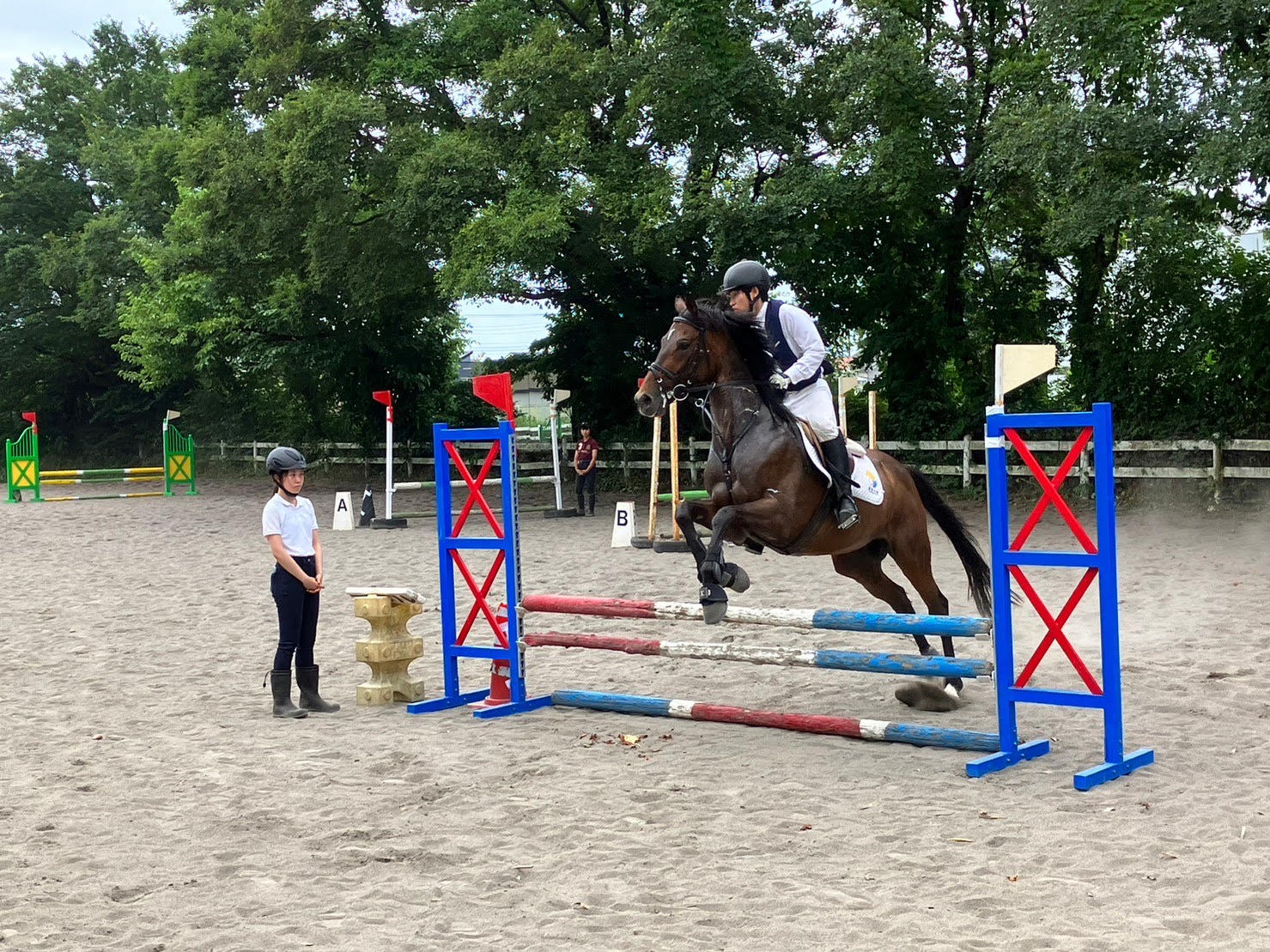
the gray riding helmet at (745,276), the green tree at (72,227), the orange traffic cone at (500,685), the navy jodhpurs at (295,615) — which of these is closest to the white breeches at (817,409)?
the gray riding helmet at (745,276)

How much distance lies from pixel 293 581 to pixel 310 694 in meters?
0.71

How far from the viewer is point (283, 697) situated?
7398 millimetres

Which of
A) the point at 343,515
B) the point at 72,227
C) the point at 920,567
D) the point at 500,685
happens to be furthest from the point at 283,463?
the point at 72,227

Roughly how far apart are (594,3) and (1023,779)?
20.5 m

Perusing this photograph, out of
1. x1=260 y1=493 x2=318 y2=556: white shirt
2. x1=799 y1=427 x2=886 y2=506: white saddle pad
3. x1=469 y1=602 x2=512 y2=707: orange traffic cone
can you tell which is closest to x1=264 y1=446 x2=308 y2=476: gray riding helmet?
x1=260 y1=493 x2=318 y2=556: white shirt

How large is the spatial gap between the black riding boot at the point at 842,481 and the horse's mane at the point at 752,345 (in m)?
0.25

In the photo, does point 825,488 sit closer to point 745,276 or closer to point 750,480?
point 750,480

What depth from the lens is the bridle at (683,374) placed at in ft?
21.8

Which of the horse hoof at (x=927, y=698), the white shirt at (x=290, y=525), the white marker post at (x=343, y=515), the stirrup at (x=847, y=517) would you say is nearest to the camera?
the stirrup at (x=847, y=517)

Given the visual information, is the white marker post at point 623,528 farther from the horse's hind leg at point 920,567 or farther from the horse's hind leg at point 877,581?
the horse's hind leg at point 920,567

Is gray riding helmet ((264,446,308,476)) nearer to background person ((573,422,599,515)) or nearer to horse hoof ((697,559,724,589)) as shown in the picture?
horse hoof ((697,559,724,589))

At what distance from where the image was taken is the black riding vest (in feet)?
22.2

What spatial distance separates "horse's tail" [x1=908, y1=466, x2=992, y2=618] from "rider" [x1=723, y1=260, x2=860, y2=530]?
971 millimetres

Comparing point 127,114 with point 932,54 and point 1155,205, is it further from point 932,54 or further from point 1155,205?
point 1155,205
